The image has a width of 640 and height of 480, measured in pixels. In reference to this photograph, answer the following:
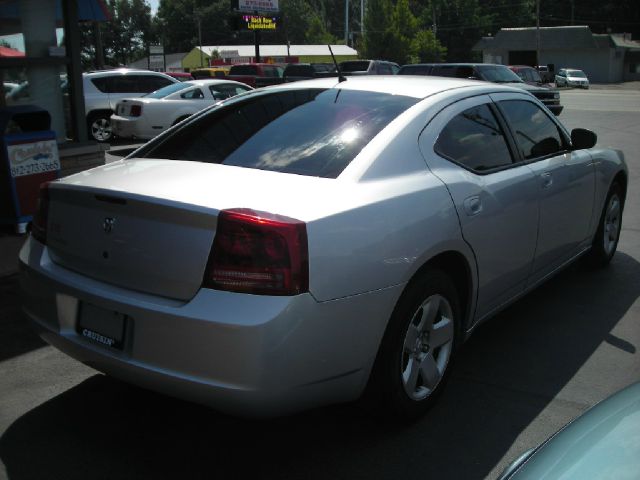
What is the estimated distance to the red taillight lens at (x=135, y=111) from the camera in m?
14.9

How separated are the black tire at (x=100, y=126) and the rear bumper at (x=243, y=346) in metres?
14.2

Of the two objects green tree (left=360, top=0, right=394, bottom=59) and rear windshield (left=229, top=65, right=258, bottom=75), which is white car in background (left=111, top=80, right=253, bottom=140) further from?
green tree (left=360, top=0, right=394, bottom=59)

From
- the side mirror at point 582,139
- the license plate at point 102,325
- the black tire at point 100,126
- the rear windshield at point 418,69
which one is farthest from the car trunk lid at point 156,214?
the rear windshield at point 418,69

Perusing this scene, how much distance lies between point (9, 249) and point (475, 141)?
4709 millimetres

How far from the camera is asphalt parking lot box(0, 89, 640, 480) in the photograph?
3.01 meters

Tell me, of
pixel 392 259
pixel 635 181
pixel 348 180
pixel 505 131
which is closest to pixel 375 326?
pixel 392 259

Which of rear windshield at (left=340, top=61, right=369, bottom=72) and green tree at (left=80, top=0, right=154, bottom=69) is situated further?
green tree at (left=80, top=0, right=154, bottom=69)

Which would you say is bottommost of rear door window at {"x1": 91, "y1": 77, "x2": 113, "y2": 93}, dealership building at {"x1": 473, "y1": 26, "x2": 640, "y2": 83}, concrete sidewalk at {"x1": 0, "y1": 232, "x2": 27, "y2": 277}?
concrete sidewalk at {"x1": 0, "y1": 232, "x2": 27, "y2": 277}

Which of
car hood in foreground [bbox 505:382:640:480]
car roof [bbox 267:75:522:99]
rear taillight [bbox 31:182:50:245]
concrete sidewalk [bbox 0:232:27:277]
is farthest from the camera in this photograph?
concrete sidewalk [bbox 0:232:27:277]

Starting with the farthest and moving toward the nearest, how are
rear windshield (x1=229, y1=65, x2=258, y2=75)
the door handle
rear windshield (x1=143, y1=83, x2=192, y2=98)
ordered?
rear windshield (x1=229, y1=65, x2=258, y2=75) < rear windshield (x1=143, y1=83, x2=192, y2=98) < the door handle

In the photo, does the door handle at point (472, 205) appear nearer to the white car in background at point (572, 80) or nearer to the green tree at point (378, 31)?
the white car in background at point (572, 80)

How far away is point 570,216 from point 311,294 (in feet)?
8.98

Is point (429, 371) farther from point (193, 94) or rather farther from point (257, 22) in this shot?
point (257, 22)

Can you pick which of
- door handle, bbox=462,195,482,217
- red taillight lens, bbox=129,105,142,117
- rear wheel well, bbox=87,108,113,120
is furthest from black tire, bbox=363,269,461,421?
rear wheel well, bbox=87,108,113,120
